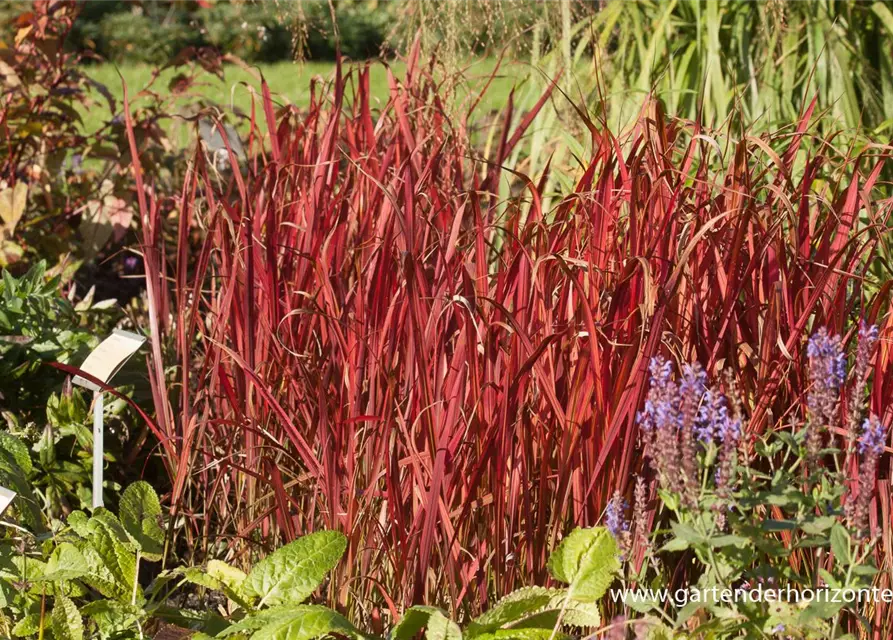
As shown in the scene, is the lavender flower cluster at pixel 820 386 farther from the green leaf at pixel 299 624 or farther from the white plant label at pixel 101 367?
the white plant label at pixel 101 367

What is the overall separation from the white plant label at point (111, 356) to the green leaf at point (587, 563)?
76cm

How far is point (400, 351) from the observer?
1.59 meters

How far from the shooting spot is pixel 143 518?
156cm

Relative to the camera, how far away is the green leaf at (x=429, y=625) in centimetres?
123

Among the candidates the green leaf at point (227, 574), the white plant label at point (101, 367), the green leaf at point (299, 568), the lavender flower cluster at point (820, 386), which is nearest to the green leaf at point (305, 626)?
the green leaf at point (299, 568)

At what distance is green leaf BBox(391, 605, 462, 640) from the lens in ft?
4.05

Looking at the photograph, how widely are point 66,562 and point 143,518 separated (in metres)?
0.13

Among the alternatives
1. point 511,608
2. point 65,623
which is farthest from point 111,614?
point 511,608

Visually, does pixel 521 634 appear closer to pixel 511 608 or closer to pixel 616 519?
pixel 511 608

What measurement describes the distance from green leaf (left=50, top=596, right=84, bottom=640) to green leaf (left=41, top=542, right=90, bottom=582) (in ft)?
0.17

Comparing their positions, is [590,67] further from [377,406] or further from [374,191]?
A: [377,406]

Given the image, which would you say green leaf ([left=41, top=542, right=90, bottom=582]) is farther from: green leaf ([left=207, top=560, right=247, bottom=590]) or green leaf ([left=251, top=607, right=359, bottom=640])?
green leaf ([left=251, top=607, right=359, bottom=640])

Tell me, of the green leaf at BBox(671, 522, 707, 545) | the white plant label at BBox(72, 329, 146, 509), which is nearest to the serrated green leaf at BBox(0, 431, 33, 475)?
the white plant label at BBox(72, 329, 146, 509)

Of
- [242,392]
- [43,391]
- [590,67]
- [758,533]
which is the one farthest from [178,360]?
[590,67]
